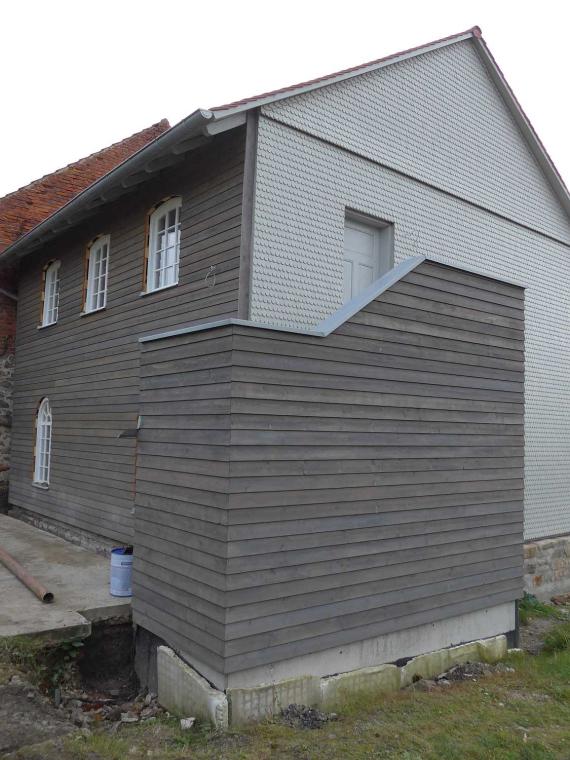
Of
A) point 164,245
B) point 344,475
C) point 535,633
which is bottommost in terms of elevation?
point 535,633

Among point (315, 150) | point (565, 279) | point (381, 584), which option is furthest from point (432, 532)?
point (565, 279)

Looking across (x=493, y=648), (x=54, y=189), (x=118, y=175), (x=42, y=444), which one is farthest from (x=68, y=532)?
(x=54, y=189)

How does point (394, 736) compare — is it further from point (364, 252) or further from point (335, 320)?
point (364, 252)

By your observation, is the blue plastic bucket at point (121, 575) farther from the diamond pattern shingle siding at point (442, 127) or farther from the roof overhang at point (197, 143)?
the diamond pattern shingle siding at point (442, 127)

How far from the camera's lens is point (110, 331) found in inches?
391

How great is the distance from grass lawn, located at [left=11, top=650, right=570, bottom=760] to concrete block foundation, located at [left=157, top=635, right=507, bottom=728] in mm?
137

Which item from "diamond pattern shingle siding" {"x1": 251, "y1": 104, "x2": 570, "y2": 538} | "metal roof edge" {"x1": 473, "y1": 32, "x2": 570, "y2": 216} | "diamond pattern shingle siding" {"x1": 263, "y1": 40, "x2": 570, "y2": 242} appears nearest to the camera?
"diamond pattern shingle siding" {"x1": 251, "y1": 104, "x2": 570, "y2": 538}

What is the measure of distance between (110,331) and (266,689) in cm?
628

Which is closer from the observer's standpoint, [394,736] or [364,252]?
[394,736]

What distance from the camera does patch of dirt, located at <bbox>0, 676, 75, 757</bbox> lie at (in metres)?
4.47

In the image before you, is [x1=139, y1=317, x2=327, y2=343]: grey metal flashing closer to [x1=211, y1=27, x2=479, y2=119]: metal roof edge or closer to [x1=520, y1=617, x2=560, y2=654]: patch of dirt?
[x1=211, y1=27, x2=479, y2=119]: metal roof edge

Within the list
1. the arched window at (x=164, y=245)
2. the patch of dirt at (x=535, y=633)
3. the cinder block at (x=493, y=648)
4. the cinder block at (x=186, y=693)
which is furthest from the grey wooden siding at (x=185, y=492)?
the patch of dirt at (x=535, y=633)

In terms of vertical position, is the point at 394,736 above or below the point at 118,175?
below

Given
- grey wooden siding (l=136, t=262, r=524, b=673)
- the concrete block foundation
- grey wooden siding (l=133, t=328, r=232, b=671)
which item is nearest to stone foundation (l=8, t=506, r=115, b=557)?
grey wooden siding (l=133, t=328, r=232, b=671)
